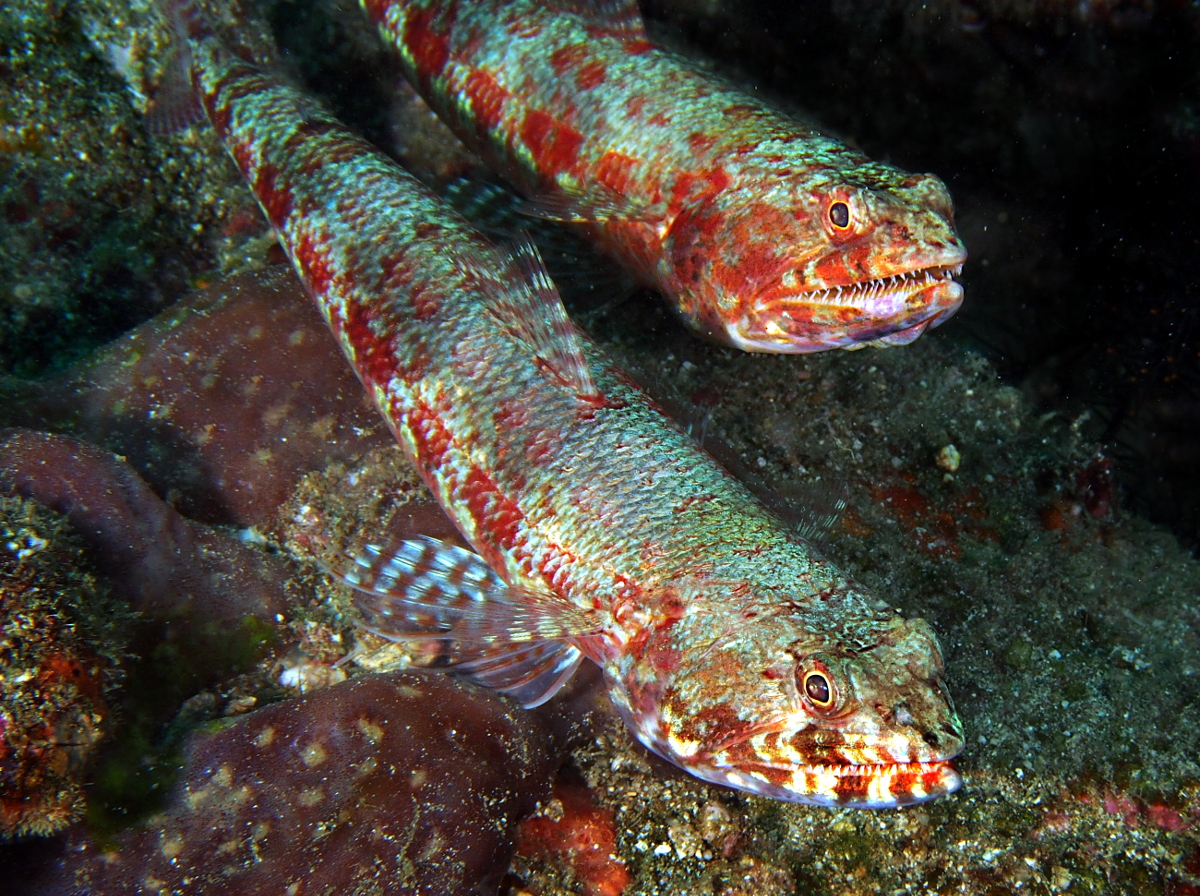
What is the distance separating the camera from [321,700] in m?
2.92

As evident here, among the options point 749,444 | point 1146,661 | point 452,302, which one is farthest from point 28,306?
point 1146,661

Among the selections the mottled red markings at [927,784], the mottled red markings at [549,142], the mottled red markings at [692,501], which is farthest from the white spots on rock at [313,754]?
the mottled red markings at [549,142]

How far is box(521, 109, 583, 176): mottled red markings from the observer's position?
4.07 m

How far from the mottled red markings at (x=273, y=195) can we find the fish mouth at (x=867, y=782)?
3.64 meters

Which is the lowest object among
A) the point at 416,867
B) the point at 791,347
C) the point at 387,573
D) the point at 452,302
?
the point at 416,867

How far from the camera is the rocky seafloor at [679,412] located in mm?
2715

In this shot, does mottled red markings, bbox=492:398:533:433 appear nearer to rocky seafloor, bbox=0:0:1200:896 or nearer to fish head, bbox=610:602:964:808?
rocky seafloor, bbox=0:0:1200:896

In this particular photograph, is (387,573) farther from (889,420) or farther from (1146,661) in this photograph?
(1146,661)

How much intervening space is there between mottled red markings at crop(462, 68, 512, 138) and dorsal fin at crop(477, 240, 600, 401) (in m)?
1.51

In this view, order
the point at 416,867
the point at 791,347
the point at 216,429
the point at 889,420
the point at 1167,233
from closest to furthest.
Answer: the point at 416,867 < the point at 791,347 < the point at 216,429 < the point at 889,420 < the point at 1167,233

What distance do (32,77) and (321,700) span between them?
4.28m

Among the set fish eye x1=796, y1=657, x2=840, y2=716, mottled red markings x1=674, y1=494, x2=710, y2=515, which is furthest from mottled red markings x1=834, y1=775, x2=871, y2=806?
Answer: mottled red markings x1=674, y1=494, x2=710, y2=515

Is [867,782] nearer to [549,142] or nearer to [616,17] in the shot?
[549,142]

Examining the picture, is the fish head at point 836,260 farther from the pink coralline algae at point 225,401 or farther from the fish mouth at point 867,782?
the pink coralline algae at point 225,401
